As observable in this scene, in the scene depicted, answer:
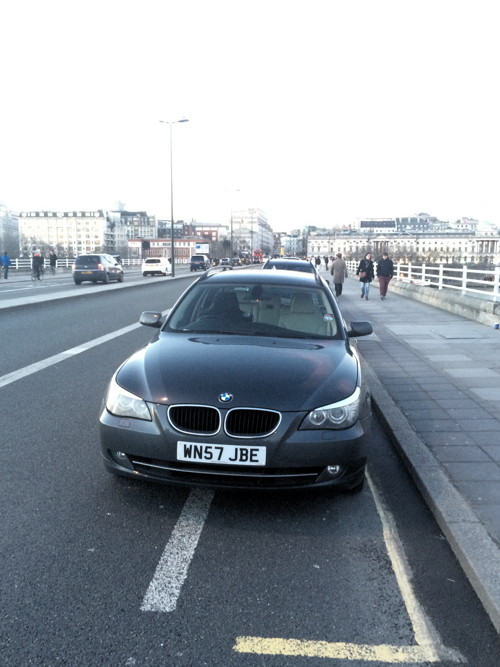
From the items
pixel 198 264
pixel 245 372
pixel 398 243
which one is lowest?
pixel 198 264

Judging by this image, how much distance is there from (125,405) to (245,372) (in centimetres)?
75

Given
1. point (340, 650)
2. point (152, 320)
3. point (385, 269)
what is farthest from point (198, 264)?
point (340, 650)

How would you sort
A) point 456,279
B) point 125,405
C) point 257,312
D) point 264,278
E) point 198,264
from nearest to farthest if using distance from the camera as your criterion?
1. point 125,405
2. point 257,312
3. point 264,278
4. point 456,279
5. point 198,264

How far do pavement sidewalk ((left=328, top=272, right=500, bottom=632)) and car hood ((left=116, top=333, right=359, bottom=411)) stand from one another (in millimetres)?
931

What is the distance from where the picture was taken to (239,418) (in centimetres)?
327

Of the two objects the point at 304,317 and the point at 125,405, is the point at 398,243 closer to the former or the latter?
Answer: the point at 304,317

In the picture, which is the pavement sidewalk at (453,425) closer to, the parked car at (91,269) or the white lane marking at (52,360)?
the white lane marking at (52,360)

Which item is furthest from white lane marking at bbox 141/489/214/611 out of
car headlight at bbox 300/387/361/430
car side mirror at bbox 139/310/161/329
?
car side mirror at bbox 139/310/161/329

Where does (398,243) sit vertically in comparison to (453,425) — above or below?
above

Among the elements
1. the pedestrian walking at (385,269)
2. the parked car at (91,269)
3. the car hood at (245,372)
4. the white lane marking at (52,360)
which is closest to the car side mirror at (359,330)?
the car hood at (245,372)

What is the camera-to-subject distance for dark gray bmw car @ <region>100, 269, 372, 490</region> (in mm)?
3244

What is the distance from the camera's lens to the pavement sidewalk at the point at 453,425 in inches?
121

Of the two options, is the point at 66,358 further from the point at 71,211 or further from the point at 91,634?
the point at 71,211

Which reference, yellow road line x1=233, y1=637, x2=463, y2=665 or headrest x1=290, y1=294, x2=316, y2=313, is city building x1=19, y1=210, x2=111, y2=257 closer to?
headrest x1=290, y1=294, x2=316, y2=313
